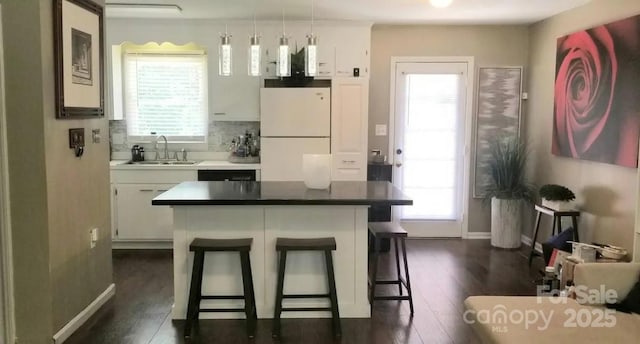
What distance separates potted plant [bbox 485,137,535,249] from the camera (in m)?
5.59

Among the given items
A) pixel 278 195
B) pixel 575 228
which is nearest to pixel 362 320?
pixel 278 195

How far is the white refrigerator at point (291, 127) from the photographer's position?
5441mm

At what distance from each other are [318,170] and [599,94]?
2.46 metres

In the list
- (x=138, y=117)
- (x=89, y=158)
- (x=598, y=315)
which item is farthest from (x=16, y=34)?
(x=598, y=315)

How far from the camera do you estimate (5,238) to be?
10.1 feet

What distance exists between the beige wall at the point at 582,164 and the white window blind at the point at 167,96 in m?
3.64

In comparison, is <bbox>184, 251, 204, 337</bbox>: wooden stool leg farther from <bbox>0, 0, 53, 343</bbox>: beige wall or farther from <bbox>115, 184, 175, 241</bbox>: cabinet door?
<bbox>115, 184, 175, 241</bbox>: cabinet door

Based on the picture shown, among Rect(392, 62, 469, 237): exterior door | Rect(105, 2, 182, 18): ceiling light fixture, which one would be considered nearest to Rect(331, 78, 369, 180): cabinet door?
Rect(392, 62, 469, 237): exterior door

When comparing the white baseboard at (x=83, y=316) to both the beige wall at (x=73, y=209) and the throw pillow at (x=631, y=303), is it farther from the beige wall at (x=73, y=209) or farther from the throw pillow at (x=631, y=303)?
the throw pillow at (x=631, y=303)

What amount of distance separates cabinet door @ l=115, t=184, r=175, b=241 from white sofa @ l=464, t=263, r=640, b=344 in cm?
354

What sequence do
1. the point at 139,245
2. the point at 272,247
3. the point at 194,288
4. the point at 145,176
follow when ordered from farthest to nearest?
the point at 139,245 → the point at 145,176 → the point at 272,247 → the point at 194,288

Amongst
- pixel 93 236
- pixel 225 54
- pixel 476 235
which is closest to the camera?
pixel 225 54

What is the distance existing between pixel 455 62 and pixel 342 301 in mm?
3386

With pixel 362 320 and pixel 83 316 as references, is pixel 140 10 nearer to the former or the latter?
pixel 83 316
